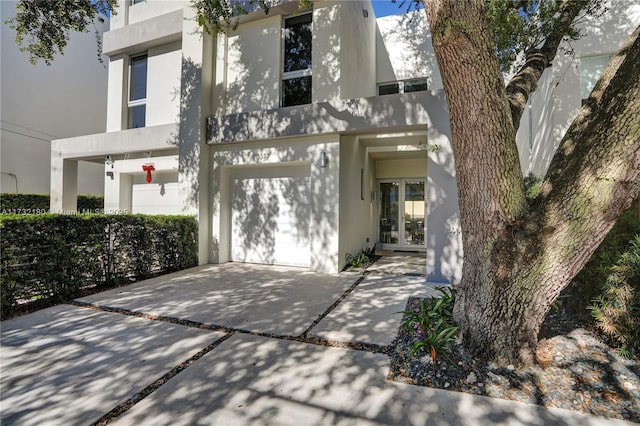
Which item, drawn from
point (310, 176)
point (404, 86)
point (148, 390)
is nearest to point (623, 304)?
point (148, 390)

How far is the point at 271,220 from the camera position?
7.25 meters

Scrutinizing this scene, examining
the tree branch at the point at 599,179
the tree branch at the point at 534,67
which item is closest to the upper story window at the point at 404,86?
the tree branch at the point at 534,67

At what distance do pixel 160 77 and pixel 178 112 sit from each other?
4.19 feet

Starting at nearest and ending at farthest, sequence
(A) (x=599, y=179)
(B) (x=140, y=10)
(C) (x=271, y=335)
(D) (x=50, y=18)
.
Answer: (A) (x=599, y=179)
(C) (x=271, y=335)
(D) (x=50, y=18)
(B) (x=140, y=10)

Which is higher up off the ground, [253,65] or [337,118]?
[253,65]

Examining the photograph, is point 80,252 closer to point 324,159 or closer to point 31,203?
point 324,159

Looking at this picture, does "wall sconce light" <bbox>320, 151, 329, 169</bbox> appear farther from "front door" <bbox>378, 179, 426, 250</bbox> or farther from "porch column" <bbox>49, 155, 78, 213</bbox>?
"porch column" <bbox>49, 155, 78, 213</bbox>

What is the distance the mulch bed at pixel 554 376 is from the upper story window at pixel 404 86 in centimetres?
871

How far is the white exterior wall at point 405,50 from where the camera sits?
31.6 feet

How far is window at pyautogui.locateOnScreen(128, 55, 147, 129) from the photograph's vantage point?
8.94 metres

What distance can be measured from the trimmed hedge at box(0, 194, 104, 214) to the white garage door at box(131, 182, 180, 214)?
120 inches

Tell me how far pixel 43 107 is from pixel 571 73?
738 inches

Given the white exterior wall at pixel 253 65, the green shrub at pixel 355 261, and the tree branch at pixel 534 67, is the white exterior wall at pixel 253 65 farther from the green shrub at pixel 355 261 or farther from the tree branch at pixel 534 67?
the tree branch at pixel 534 67

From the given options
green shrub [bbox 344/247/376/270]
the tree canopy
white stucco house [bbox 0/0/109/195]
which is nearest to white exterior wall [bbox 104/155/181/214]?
white stucco house [bbox 0/0/109/195]
